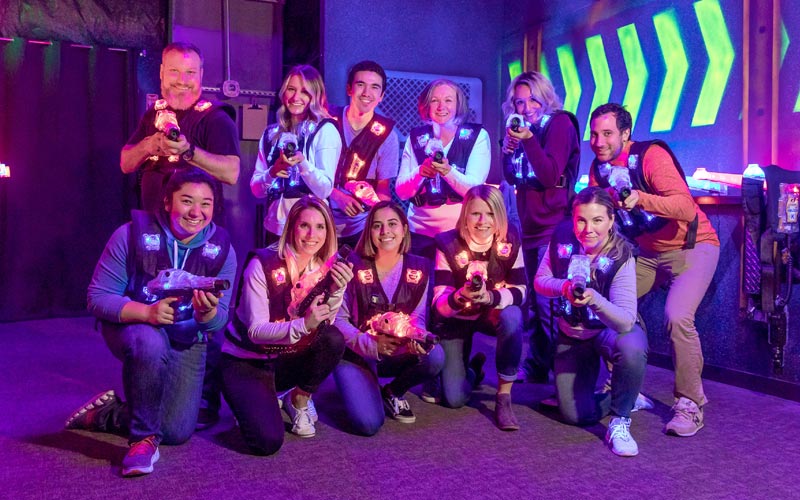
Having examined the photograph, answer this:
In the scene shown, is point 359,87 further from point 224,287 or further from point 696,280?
point 696,280

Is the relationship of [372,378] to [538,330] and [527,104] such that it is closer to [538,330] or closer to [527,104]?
[538,330]

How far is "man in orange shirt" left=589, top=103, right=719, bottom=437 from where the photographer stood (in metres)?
3.28

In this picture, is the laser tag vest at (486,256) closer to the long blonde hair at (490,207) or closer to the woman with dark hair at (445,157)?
the long blonde hair at (490,207)

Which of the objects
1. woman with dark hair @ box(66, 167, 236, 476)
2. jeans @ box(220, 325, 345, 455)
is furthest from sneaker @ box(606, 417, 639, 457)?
woman with dark hair @ box(66, 167, 236, 476)

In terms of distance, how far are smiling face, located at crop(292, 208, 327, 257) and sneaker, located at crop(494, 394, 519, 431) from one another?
1096 mm

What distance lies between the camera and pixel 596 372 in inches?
136

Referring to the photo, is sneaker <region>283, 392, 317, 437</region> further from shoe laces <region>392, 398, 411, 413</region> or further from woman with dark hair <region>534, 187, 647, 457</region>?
woman with dark hair <region>534, 187, 647, 457</region>

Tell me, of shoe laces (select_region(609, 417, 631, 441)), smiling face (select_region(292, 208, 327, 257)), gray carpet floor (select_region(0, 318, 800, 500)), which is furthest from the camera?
smiling face (select_region(292, 208, 327, 257))

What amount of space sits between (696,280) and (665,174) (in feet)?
1.68

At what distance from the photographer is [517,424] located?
3254 mm

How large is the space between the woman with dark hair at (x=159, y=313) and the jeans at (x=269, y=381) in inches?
6.5

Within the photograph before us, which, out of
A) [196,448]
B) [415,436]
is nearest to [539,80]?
[415,436]

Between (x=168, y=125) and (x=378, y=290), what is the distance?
3.81 feet

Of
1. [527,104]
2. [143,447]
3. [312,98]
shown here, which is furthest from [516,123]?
[143,447]
